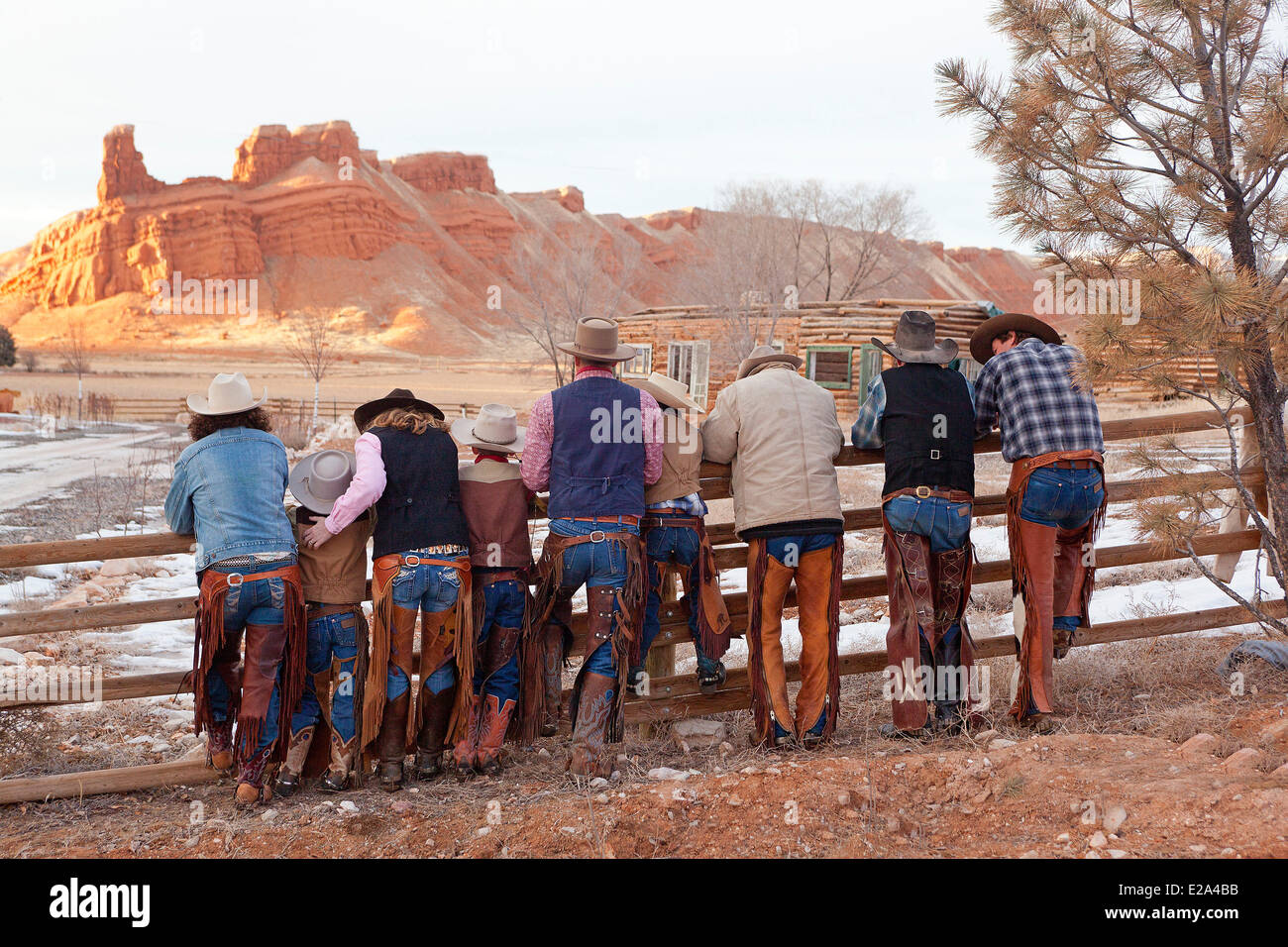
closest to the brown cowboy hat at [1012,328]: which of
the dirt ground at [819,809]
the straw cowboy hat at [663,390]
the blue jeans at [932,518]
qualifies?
the blue jeans at [932,518]

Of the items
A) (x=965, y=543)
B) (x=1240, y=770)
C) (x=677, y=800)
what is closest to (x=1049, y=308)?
(x=965, y=543)

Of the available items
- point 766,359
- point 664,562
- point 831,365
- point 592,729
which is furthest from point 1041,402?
point 831,365

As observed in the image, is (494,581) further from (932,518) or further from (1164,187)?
(1164,187)

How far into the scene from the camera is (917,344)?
176 inches

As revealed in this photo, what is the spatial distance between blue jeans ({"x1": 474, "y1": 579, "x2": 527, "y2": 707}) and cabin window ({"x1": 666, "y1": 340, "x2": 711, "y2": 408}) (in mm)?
21715

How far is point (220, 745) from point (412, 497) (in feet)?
4.44

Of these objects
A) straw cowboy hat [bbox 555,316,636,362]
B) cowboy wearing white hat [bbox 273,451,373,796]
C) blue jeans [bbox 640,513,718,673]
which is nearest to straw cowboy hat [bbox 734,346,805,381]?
straw cowboy hat [bbox 555,316,636,362]

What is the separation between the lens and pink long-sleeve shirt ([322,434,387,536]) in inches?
157

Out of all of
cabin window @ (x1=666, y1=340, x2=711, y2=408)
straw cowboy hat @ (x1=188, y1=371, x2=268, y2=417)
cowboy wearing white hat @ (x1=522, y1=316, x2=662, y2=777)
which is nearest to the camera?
straw cowboy hat @ (x1=188, y1=371, x2=268, y2=417)

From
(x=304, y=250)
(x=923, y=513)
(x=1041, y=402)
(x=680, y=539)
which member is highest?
(x=304, y=250)

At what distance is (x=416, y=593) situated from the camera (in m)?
4.12

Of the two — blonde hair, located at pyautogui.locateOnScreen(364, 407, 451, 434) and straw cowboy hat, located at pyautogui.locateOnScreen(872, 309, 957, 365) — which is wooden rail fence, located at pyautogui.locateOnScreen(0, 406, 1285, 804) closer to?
straw cowboy hat, located at pyautogui.locateOnScreen(872, 309, 957, 365)

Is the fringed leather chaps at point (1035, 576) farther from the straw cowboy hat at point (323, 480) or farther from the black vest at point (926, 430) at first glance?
the straw cowboy hat at point (323, 480)

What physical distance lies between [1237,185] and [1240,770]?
2.94m
